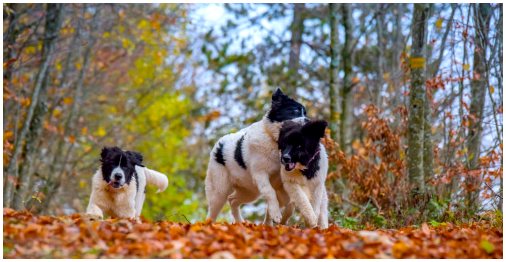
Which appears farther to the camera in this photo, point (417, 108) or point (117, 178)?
point (417, 108)

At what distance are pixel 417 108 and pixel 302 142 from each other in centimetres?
427

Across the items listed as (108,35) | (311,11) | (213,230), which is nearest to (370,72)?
(311,11)

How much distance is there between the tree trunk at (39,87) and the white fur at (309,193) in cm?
847

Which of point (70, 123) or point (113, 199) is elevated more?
point (70, 123)

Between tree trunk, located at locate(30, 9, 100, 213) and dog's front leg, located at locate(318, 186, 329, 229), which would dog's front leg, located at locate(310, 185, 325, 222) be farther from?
tree trunk, located at locate(30, 9, 100, 213)

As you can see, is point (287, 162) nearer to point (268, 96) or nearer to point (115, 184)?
point (115, 184)

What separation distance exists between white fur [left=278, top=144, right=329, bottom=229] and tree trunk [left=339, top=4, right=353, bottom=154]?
7666 mm

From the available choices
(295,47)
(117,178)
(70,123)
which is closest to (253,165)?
(117,178)

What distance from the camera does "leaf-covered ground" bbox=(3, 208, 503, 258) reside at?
Result: 24.1 feet

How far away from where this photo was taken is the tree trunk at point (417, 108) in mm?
13844

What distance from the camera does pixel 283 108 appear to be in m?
11.2

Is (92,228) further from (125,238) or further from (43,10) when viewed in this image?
(43,10)

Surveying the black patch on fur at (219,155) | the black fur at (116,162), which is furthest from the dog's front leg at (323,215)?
the black fur at (116,162)

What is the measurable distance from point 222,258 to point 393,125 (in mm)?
10971
